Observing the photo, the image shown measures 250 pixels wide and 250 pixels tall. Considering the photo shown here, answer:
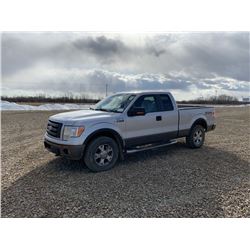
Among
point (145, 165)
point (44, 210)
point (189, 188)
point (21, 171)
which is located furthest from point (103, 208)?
point (21, 171)

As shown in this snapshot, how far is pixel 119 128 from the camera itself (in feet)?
18.4

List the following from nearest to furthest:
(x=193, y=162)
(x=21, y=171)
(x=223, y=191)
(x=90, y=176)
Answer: (x=223, y=191)
(x=90, y=176)
(x=21, y=171)
(x=193, y=162)

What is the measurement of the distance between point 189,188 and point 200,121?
3.61 meters

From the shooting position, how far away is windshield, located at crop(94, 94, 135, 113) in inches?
235

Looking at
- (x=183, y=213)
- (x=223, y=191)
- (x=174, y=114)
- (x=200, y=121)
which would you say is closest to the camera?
(x=183, y=213)

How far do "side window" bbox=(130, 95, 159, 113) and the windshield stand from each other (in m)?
0.21

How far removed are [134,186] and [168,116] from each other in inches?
106

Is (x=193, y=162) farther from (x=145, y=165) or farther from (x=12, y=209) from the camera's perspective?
(x=12, y=209)

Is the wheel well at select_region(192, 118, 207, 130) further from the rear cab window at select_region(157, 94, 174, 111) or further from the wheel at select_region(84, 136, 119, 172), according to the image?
the wheel at select_region(84, 136, 119, 172)

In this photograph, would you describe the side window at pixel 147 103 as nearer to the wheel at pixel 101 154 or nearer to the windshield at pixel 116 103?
the windshield at pixel 116 103

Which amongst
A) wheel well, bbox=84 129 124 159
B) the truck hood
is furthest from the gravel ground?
the truck hood

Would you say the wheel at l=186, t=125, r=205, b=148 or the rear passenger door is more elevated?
the rear passenger door

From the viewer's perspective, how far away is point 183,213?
3.58m

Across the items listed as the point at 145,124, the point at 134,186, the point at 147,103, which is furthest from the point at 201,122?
the point at 134,186
